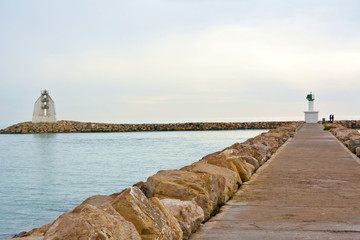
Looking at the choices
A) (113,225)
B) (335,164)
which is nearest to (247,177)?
(335,164)

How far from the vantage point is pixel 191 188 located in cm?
450

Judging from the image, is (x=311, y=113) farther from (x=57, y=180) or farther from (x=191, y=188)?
(x=191, y=188)

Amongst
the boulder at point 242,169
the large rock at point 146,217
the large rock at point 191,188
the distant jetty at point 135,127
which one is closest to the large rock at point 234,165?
the boulder at point 242,169

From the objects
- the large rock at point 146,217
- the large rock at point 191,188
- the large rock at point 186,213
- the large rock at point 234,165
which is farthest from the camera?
the large rock at point 234,165

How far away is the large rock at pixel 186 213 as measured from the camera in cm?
361

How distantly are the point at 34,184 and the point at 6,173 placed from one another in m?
4.71

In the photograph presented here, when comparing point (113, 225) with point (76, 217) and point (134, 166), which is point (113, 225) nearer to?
point (76, 217)

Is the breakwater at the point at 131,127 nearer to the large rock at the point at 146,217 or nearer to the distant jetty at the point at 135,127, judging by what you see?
Answer: the distant jetty at the point at 135,127

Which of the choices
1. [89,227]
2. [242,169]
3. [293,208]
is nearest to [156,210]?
[89,227]

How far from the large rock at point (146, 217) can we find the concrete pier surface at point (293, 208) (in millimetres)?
438

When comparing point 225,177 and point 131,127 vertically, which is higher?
point 131,127

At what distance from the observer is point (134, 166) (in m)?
21.2

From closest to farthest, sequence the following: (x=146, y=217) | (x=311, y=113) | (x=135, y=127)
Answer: (x=146, y=217) → (x=311, y=113) → (x=135, y=127)

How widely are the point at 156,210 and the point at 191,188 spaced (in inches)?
47.5
